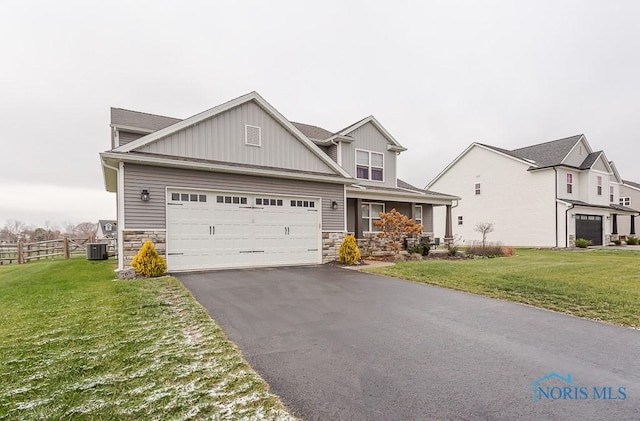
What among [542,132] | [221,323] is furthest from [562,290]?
[542,132]

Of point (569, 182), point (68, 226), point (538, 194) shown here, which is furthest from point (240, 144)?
point (68, 226)

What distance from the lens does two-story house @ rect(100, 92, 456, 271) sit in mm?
8914

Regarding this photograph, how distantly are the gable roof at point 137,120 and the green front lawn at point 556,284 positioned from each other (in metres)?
10.8

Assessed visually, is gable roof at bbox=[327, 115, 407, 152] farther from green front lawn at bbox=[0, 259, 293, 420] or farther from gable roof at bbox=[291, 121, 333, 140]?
green front lawn at bbox=[0, 259, 293, 420]

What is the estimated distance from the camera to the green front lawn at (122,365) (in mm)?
2361

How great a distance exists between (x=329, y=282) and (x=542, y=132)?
106ft

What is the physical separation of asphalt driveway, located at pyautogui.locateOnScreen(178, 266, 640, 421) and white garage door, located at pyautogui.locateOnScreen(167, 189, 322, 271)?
11.3 feet

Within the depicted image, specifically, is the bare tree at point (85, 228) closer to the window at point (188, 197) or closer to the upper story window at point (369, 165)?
the window at point (188, 197)

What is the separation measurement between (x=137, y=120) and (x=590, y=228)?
29.3 m

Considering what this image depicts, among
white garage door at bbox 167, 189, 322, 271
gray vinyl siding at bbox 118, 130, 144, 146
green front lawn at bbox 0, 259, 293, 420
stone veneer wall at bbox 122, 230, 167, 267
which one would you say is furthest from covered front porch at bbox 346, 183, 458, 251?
green front lawn at bbox 0, 259, 293, 420

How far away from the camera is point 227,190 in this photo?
10.1 metres

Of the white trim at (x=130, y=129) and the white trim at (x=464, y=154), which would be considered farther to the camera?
the white trim at (x=464, y=154)

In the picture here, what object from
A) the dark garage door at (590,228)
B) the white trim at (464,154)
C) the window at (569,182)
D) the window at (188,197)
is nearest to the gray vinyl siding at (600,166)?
the window at (569,182)

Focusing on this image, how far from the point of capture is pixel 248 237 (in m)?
10.4
